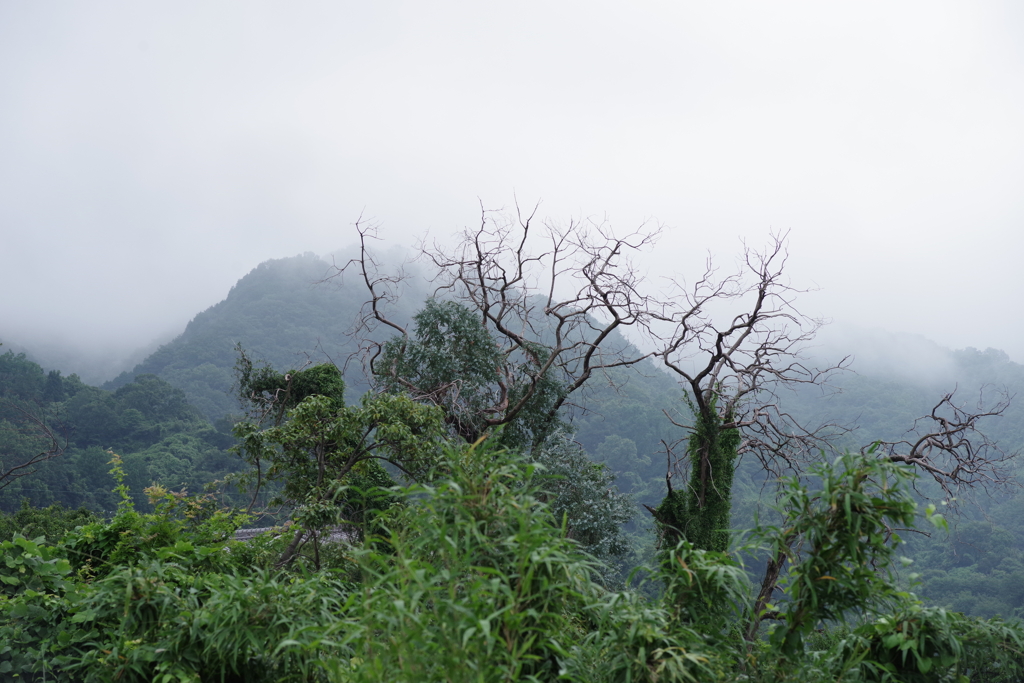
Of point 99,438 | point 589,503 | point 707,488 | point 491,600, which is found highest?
point 491,600

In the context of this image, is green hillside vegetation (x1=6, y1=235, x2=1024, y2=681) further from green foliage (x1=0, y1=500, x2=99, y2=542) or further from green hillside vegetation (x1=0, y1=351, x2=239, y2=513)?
green hillside vegetation (x1=0, y1=351, x2=239, y2=513)

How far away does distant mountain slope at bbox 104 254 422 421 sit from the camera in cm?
2930

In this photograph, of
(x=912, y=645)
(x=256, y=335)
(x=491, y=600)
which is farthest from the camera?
(x=256, y=335)

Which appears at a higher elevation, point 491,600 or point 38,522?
point 491,600

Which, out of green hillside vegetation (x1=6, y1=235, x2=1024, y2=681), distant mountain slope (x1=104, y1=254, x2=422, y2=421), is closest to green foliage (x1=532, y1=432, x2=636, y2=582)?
green hillside vegetation (x1=6, y1=235, x2=1024, y2=681)

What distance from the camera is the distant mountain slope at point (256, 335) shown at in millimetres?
29297

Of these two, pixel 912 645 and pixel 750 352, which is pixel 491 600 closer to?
pixel 912 645

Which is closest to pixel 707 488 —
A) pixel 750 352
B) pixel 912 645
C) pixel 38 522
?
pixel 750 352

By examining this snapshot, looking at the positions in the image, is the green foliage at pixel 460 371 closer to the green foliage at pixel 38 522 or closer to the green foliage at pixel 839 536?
the green foliage at pixel 38 522

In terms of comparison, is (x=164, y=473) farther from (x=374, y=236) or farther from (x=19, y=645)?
(x=19, y=645)

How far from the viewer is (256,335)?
33500 mm

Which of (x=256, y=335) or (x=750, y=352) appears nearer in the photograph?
(x=750, y=352)

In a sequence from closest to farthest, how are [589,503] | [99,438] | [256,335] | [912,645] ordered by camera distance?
[912,645]
[589,503]
[99,438]
[256,335]

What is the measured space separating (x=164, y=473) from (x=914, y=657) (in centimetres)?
1895
